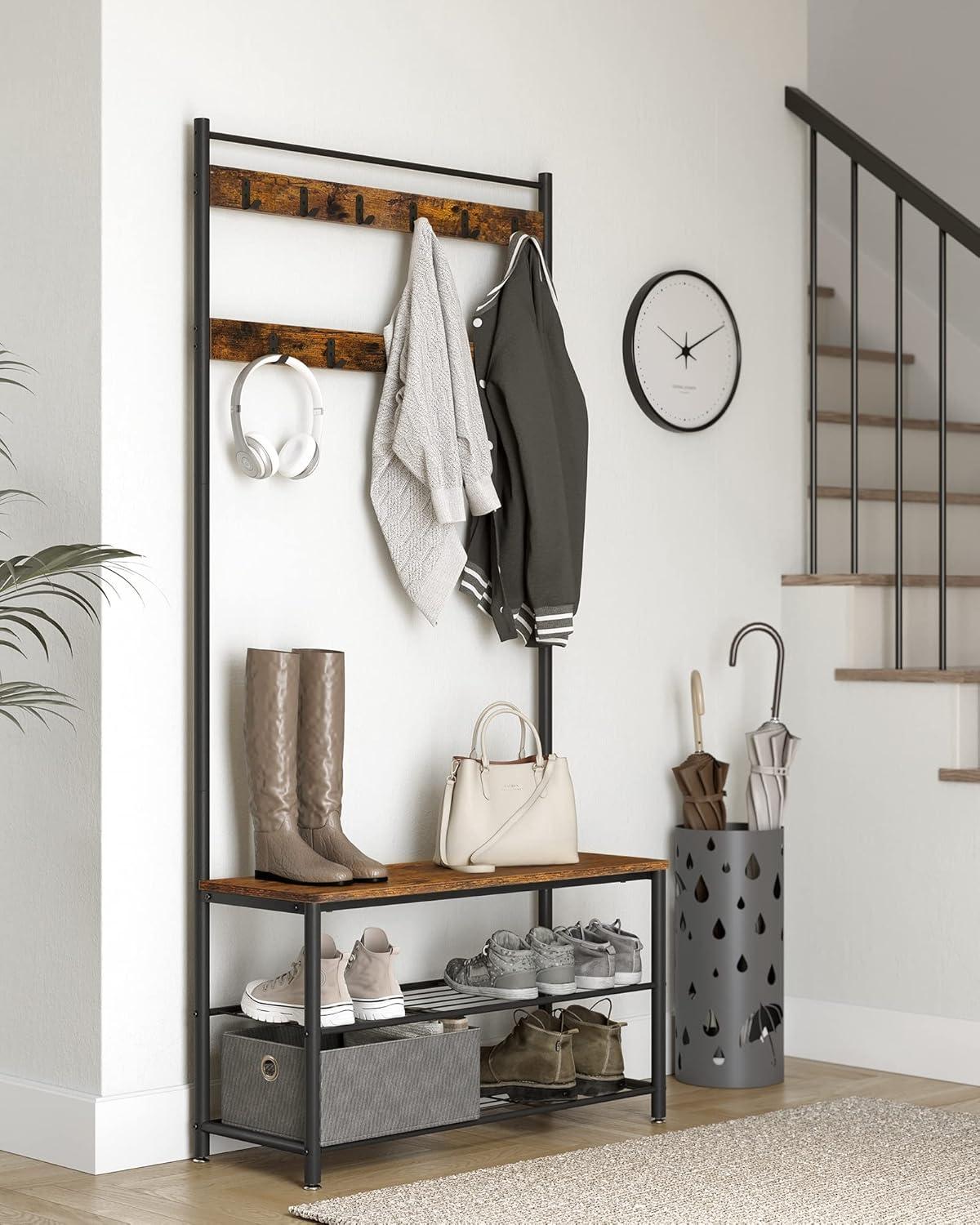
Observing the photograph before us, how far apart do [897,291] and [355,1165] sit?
231 centimetres

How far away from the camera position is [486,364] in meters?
3.62

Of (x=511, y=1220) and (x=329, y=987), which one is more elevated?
(x=329, y=987)

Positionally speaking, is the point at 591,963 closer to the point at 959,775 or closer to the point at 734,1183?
the point at 734,1183

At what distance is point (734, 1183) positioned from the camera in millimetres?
2973

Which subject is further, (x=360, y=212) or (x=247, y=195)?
(x=360, y=212)

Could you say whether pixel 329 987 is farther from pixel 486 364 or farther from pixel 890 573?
pixel 890 573

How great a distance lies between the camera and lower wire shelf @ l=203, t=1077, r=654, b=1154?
120 inches

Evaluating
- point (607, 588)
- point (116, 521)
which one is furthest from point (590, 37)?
point (116, 521)

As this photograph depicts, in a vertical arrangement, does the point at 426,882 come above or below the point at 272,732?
below

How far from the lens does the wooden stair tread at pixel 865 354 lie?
4.89 meters

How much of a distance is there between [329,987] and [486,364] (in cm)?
130

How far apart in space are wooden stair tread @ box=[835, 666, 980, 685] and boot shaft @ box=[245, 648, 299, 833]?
1.49 metres

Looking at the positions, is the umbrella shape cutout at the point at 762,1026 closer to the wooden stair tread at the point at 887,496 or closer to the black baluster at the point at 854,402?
the black baluster at the point at 854,402

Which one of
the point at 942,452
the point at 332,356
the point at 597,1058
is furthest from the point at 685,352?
the point at 597,1058
